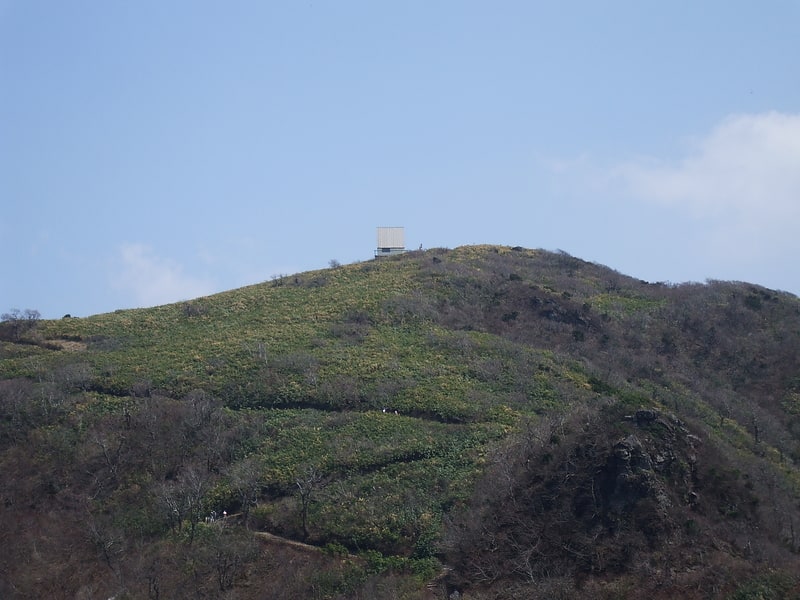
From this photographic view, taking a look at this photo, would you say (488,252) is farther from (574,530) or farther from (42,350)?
(574,530)

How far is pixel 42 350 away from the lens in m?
56.8

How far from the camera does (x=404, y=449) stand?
40.5 m

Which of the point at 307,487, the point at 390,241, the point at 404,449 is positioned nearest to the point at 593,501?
the point at 404,449

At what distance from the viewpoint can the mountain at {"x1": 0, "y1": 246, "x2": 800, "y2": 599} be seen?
105ft

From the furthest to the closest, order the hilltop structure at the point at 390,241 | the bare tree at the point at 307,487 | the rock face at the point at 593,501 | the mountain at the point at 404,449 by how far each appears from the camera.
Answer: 1. the hilltop structure at the point at 390,241
2. the bare tree at the point at 307,487
3. the mountain at the point at 404,449
4. the rock face at the point at 593,501

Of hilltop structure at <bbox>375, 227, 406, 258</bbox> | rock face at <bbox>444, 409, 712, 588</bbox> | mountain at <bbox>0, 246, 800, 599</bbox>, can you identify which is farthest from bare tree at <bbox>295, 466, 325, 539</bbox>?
hilltop structure at <bbox>375, 227, 406, 258</bbox>

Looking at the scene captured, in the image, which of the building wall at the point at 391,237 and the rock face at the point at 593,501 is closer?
Answer: the rock face at the point at 593,501

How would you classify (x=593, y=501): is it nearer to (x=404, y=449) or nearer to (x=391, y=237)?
(x=404, y=449)

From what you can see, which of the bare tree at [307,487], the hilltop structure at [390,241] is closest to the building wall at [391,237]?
the hilltop structure at [390,241]

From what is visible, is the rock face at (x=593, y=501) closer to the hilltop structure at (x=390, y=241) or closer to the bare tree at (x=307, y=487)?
the bare tree at (x=307, y=487)

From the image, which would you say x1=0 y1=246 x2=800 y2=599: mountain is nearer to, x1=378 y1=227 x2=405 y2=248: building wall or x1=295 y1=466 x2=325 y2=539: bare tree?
x1=295 y1=466 x2=325 y2=539: bare tree

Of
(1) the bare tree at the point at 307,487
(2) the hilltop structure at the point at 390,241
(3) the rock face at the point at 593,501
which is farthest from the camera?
(2) the hilltop structure at the point at 390,241

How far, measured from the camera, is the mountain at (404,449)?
3200 centimetres

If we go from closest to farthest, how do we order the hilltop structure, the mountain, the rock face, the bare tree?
1. the rock face
2. the mountain
3. the bare tree
4. the hilltop structure
